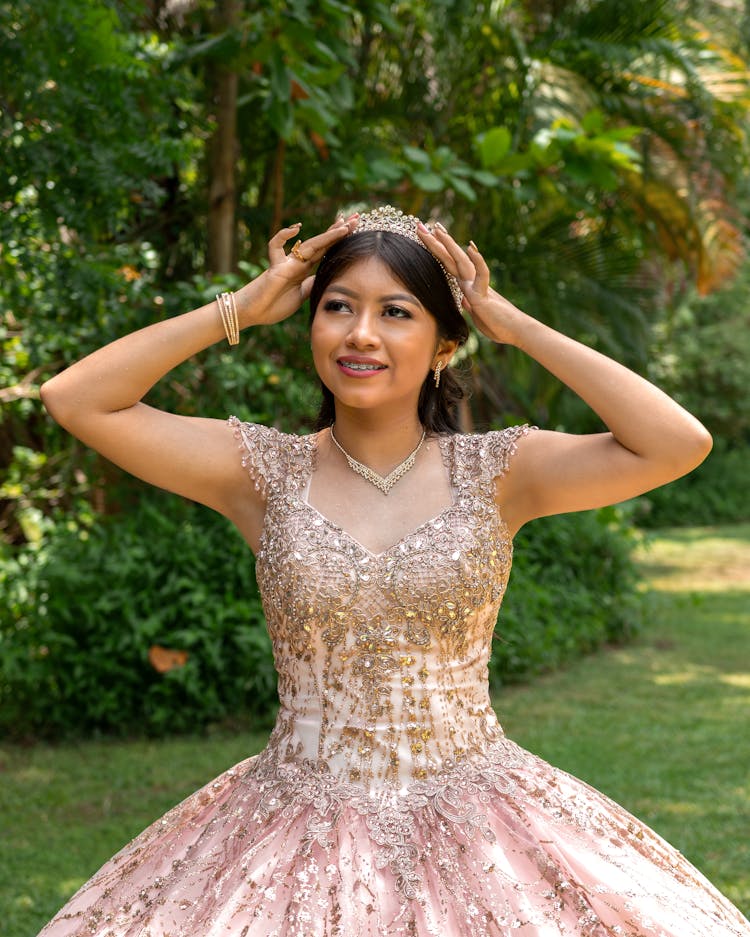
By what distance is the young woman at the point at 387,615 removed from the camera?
237 cm

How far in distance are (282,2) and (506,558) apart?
3.21 m

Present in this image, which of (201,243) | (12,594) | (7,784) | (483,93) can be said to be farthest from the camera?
(483,93)

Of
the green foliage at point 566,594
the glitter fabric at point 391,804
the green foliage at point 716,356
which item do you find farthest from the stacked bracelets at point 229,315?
the green foliage at point 716,356

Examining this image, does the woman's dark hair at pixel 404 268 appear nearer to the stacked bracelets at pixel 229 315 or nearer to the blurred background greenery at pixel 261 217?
the stacked bracelets at pixel 229 315

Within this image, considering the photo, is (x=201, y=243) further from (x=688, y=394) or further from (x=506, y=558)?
(x=688, y=394)

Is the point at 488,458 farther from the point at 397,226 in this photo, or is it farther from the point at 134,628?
the point at 134,628

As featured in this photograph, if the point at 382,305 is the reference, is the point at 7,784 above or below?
below

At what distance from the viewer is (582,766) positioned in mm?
5988

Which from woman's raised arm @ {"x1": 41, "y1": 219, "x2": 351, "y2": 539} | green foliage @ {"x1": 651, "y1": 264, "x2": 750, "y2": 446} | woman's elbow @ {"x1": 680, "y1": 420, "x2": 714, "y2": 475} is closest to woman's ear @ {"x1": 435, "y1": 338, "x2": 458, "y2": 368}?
woman's raised arm @ {"x1": 41, "y1": 219, "x2": 351, "y2": 539}

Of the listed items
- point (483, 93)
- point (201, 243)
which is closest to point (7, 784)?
point (201, 243)

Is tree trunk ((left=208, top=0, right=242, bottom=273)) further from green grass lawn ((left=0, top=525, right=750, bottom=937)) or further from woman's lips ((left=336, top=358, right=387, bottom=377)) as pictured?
woman's lips ((left=336, top=358, right=387, bottom=377))

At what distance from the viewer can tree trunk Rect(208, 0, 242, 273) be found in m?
6.56

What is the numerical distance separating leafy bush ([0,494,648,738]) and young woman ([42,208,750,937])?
3449 millimetres

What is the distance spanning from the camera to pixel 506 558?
9.12ft
